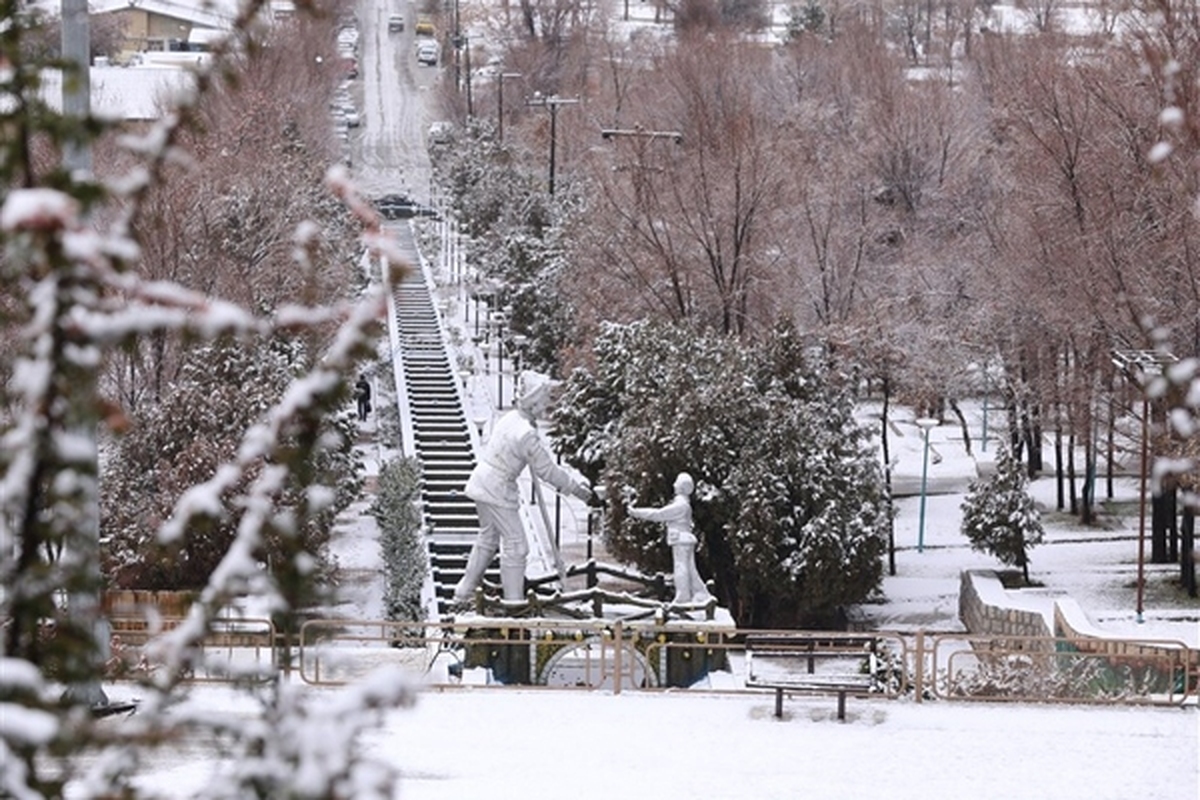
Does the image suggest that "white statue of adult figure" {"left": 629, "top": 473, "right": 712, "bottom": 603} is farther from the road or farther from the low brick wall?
the road

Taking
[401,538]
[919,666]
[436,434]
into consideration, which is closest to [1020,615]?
[401,538]

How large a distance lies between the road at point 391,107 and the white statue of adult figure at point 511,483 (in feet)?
179

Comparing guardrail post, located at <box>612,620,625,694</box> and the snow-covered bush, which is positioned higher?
guardrail post, located at <box>612,620,625,694</box>

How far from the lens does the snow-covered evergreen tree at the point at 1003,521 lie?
96.5 feet

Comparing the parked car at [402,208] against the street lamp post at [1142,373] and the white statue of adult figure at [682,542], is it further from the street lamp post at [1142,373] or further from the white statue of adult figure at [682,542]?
the white statue of adult figure at [682,542]

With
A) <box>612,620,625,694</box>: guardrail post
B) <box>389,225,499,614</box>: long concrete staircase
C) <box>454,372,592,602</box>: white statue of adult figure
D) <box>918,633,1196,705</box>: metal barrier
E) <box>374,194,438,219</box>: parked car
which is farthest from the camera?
<box>374,194,438,219</box>: parked car

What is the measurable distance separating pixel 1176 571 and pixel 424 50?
77546mm

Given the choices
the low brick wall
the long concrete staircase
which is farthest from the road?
the low brick wall

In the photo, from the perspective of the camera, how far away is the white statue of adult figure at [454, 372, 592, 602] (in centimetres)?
1892

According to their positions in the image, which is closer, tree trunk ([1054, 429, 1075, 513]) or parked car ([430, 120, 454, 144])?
tree trunk ([1054, 429, 1075, 513])

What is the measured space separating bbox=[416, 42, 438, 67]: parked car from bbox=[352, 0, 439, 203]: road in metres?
0.33

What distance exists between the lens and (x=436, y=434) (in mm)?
37250

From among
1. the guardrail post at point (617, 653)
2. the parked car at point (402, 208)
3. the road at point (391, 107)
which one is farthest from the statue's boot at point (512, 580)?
the road at point (391, 107)

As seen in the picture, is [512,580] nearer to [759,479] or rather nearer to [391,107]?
[759,479]
